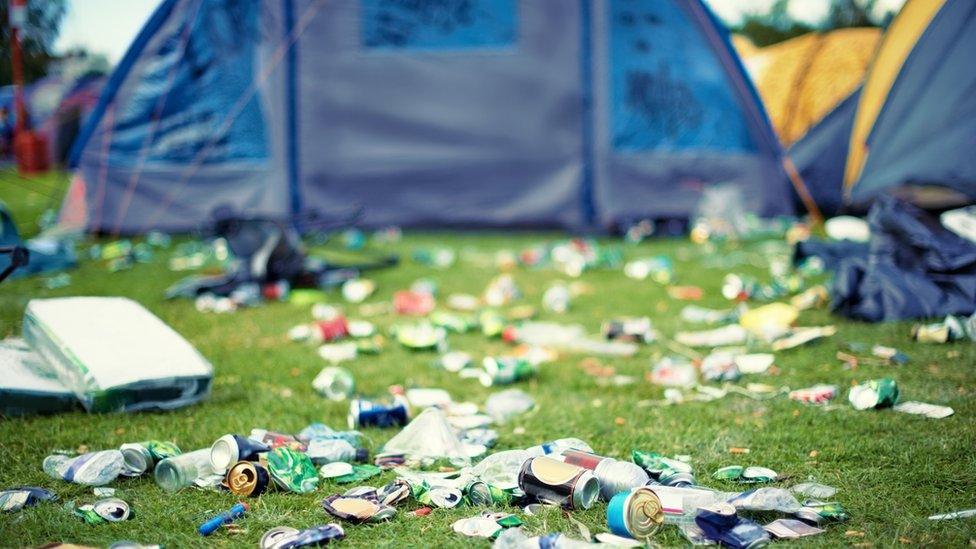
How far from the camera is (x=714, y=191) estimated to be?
760cm

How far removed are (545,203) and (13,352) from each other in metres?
5.22

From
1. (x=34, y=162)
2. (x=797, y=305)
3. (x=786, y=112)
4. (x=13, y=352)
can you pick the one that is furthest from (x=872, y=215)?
(x=34, y=162)

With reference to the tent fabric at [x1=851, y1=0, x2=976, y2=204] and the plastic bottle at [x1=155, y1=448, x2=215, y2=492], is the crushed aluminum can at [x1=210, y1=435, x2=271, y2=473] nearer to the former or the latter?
the plastic bottle at [x1=155, y1=448, x2=215, y2=492]

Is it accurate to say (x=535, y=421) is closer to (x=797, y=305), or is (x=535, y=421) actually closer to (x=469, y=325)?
(x=469, y=325)

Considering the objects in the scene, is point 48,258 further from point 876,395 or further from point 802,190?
point 802,190

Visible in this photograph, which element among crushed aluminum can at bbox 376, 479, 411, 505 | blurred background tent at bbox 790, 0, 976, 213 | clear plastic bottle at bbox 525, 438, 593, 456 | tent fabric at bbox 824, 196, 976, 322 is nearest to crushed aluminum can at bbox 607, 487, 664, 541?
clear plastic bottle at bbox 525, 438, 593, 456

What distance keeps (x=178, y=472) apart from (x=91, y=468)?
256mm

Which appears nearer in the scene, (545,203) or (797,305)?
(797,305)

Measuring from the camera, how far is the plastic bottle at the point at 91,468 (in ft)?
7.68

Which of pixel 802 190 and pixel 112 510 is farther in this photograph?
pixel 802 190

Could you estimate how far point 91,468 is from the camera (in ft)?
7.73

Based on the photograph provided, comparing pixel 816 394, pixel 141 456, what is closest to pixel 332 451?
pixel 141 456

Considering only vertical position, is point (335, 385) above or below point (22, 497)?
below

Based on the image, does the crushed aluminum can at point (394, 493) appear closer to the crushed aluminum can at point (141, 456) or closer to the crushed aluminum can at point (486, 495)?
the crushed aluminum can at point (486, 495)
